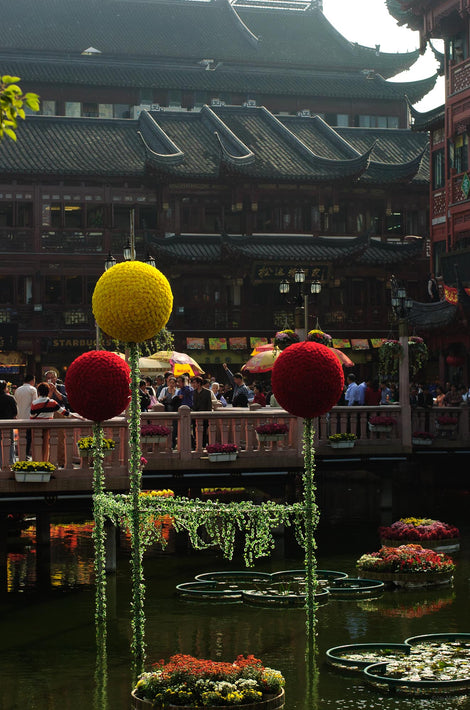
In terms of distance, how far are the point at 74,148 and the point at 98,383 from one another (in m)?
41.1

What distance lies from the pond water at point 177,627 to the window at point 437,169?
2325 centimetres

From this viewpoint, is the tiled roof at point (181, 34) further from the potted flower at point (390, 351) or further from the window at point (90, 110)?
the potted flower at point (390, 351)

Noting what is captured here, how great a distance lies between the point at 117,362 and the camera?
15.1 m

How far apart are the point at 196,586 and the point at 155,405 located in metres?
4.29

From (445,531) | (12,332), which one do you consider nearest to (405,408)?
(445,531)

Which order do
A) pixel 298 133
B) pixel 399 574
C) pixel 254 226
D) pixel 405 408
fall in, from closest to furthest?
1. pixel 399 574
2. pixel 405 408
3. pixel 254 226
4. pixel 298 133

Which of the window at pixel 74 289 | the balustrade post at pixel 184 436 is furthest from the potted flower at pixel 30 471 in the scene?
the window at pixel 74 289

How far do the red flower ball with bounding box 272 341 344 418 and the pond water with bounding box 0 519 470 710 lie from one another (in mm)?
3019

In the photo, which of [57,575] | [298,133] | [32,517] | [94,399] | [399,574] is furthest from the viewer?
[298,133]

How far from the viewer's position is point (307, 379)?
1401cm

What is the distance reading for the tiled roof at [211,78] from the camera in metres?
64.3

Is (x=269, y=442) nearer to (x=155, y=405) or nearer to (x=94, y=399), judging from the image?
(x=155, y=405)

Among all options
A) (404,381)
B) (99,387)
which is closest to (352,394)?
(404,381)

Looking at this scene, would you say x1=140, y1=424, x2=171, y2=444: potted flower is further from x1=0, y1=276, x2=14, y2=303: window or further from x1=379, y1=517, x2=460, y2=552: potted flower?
x1=0, y1=276, x2=14, y2=303: window
